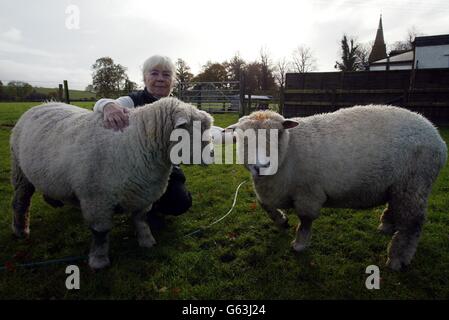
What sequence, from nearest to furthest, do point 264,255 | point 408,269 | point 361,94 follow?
1. point 408,269
2. point 264,255
3. point 361,94

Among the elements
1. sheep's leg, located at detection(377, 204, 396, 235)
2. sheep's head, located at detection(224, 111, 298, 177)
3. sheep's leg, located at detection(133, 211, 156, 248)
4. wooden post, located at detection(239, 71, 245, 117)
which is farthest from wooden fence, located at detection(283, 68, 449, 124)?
sheep's leg, located at detection(133, 211, 156, 248)

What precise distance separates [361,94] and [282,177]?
11596mm

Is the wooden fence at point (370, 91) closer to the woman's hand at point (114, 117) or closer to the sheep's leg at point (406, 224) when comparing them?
the sheep's leg at point (406, 224)

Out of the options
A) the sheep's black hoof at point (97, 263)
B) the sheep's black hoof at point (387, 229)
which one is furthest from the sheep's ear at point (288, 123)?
the sheep's black hoof at point (97, 263)

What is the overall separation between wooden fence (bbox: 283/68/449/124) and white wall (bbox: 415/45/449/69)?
17510mm

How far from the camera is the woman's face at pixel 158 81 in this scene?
13.3 ft

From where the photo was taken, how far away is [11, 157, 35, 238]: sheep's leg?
3.80 m

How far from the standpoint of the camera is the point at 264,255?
352cm

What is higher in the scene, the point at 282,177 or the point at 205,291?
the point at 282,177

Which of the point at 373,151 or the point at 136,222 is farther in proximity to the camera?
the point at 136,222

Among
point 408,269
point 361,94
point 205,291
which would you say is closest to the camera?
point 205,291

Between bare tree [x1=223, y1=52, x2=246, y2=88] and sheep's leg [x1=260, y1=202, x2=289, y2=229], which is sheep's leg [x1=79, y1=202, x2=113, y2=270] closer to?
sheep's leg [x1=260, y1=202, x2=289, y2=229]
